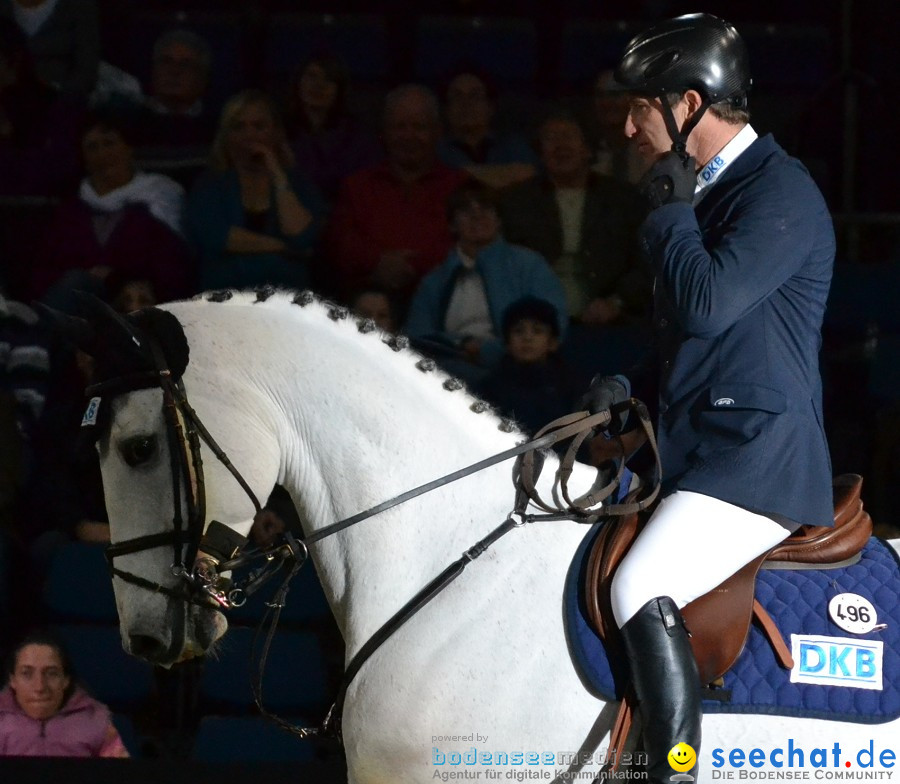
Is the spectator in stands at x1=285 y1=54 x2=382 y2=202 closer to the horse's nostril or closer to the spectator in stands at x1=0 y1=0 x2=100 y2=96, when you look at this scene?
the spectator in stands at x1=0 y1=0 x2=100 y2=96

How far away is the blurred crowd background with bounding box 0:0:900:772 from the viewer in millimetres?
4398

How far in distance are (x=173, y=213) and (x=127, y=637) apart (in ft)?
9.66

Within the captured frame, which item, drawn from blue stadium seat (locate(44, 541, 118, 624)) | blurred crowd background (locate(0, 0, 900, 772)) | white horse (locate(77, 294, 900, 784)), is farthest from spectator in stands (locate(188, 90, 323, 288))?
white horse (locate(77, 294, 900, 784))

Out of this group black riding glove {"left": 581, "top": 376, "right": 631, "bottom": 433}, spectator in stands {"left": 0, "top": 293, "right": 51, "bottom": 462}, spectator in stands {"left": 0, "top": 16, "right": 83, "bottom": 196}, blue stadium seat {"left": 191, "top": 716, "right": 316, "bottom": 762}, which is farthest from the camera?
spectator in stands {"left": 0, "top": 16, "right": 83, "bottom": 196}

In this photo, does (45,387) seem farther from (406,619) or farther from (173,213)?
(406,619)

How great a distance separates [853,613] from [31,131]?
4355mm

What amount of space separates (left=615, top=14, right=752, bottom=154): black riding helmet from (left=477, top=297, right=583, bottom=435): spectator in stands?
2.13 meters

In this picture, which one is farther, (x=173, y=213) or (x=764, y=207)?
(x=173, y=213)

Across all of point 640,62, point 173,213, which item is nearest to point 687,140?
point 640,62

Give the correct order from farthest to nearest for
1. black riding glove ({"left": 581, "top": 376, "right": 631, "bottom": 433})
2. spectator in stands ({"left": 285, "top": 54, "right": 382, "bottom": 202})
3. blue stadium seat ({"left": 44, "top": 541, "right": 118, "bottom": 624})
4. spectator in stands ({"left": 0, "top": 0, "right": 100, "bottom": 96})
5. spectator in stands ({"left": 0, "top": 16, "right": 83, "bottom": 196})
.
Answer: spectator in stands ({"left": 0, "top": 0, "right": 100, "bottom": 96}), spectator in stands ({"left": 0, "top": 16, "right": 83, "bottom": 196}), spectator in stands ({"left": 285, "top": 54, "right": 382, "bottom": 202}), blue stadium seat ({"left": 44, "top": 541, "right": 118, "bottom": 624}), black riding glove ({"left": 581, "top": 376, "right": 631, "bottom": 433})

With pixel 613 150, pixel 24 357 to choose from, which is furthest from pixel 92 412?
pixel 613 150

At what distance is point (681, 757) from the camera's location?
2133 millimetres

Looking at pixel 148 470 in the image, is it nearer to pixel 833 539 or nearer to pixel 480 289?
pixel 833 539

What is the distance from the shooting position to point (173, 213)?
5.05 meters
